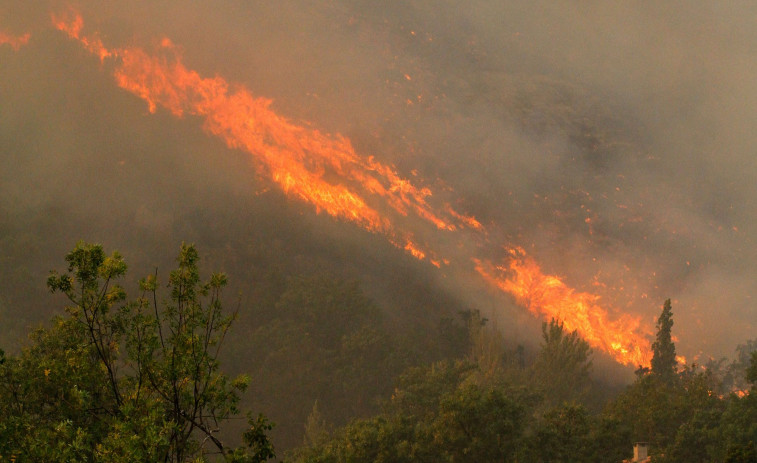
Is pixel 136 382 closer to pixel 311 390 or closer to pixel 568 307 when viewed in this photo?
pixel 311 390

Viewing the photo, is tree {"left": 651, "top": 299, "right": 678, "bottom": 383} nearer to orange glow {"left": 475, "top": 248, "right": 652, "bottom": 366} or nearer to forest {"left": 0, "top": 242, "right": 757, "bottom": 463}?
forest {"left": 0, "top": 242, "right": 757, "bottom": 463}

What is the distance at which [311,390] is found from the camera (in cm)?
10100

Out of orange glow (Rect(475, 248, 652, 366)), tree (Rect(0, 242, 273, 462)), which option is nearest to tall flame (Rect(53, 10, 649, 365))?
orange glow (Rect(475, 248, 652, 366))

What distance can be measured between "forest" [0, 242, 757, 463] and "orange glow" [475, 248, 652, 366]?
7.25 meters

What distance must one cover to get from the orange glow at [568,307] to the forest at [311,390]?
23.8ft

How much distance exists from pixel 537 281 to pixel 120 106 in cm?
8910

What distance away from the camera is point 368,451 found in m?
39.3

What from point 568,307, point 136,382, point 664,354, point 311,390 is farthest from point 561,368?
point 136,382

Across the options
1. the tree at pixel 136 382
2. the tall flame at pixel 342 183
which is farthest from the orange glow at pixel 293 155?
the tree at pixel 136 382

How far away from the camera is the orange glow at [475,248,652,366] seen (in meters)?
115

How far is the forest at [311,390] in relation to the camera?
55.4 feet

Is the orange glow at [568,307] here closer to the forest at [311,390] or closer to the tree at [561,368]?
the forest at [311,390]

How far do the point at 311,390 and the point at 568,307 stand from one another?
47.2 m

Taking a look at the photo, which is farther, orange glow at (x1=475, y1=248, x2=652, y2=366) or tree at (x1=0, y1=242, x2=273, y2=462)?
orange glow at (x1=475, y1=248, x2=652, y2=366)
